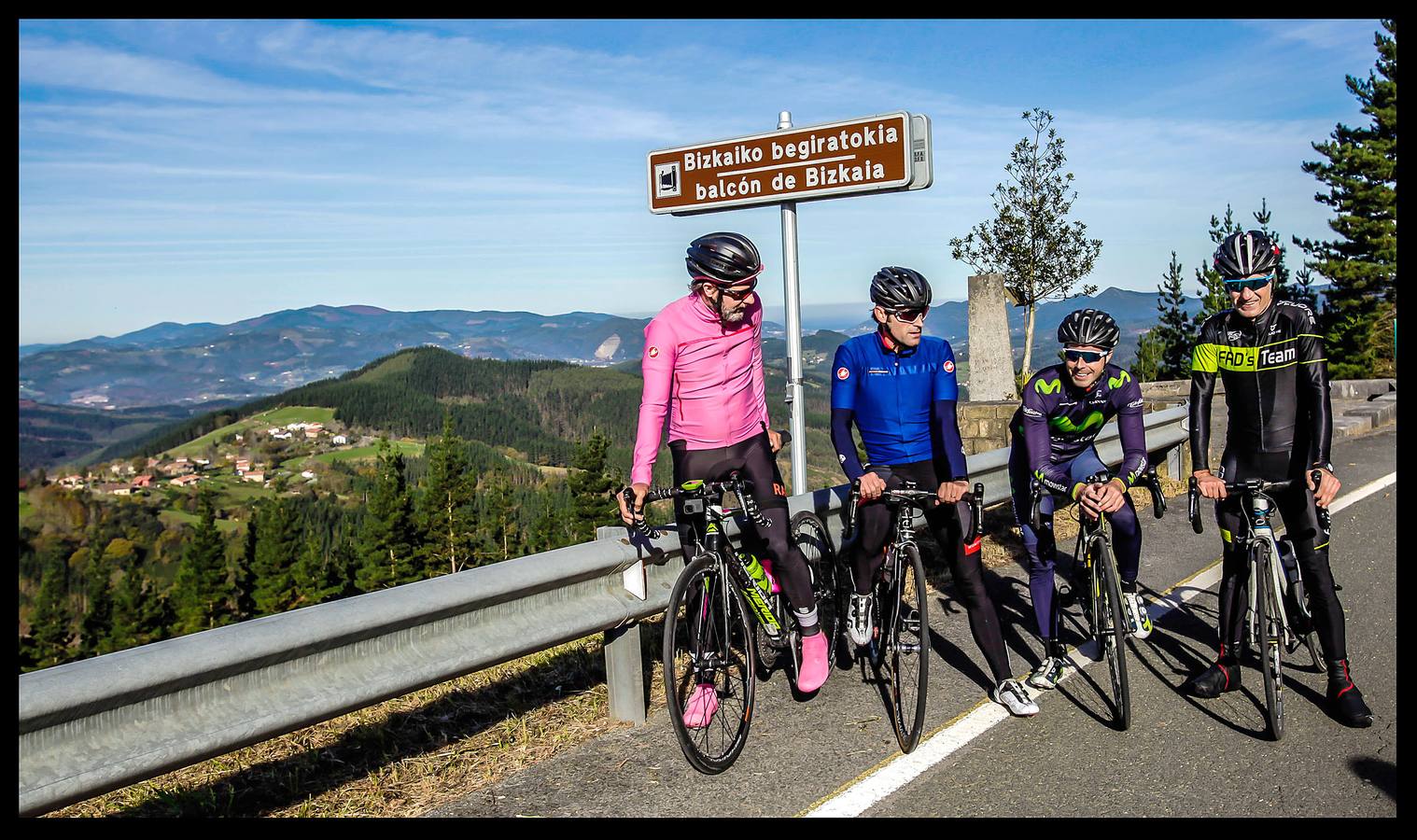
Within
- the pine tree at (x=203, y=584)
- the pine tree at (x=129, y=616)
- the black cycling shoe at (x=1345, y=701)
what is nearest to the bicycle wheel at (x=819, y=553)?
the black cycling shoe at (x=1345, y=701)

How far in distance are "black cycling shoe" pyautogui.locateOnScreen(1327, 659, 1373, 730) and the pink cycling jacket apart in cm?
271

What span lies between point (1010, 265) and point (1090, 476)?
69.0 feet

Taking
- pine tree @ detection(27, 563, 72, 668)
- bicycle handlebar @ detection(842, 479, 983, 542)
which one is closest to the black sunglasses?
bicycle handlebar @ detection(842, 479, 983, 542)

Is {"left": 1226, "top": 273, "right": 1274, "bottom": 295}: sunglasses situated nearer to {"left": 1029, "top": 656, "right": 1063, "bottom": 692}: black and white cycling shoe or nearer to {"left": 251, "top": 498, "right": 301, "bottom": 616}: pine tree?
{"left": 1029, "top": 656, "right": 1063, "bottom": 692}: black and white cycling shoe

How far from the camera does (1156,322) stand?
30.9 meters

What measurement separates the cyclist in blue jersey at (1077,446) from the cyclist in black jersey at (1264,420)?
331 mm

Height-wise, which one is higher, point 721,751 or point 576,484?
point 721,751

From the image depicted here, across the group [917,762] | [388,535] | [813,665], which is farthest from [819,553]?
[388,535]

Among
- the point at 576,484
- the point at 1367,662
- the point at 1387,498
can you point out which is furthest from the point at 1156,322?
the point at 576,484

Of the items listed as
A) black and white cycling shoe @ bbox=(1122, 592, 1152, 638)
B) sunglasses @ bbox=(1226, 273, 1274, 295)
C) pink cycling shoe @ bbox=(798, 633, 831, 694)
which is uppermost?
sunglasses @ bbox=(1226, 273, 1274, 295)

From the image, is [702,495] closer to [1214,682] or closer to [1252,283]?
[1214,682]

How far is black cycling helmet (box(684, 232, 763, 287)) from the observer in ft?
14.8

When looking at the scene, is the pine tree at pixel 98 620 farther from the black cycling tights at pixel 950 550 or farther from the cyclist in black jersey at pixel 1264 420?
the cyclist in black jersey at pixel 1264 420
